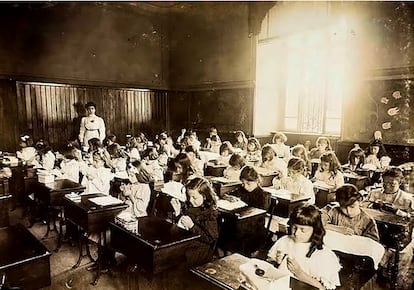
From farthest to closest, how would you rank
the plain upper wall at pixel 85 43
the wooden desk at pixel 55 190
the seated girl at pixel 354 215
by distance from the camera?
→ 1. the plain upper wall at pixel 85 43
2. the wooden desk at pixel 55 190
3. the seated girl at pixel 354 215

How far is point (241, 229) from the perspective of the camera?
2910 millimetres

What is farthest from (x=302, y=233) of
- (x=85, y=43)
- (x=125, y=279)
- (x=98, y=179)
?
(x=85, y=43)

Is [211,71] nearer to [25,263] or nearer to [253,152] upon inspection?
[253,152]

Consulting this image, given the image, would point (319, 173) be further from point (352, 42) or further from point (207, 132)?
point (207, 132)

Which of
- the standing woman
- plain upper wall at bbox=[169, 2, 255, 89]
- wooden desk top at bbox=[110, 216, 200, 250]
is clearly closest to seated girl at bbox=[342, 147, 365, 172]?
plain upper wall at bbox=[169, 2, 255, 89]

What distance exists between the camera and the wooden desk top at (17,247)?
2.03 metres

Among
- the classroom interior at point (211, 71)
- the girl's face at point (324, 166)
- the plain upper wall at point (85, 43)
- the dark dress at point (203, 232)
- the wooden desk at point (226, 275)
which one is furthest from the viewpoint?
the plain upper wall at point (85, 43)

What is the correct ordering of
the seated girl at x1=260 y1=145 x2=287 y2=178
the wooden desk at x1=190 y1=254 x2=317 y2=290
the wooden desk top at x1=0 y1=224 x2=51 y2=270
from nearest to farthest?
1. the wooden desk at x1=190 y1=254 x2=317 y2=290
2. the wooden desk top at x1=0 y1=224 x2=51 y2=270
3. the seated girl at x1=260 y1=145 x2=287 y2=178

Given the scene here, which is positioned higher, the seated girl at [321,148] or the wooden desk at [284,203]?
the seated girl at [321,148]

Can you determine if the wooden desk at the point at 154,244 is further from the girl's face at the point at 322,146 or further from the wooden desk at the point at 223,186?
the girl's face at the point at 322,146

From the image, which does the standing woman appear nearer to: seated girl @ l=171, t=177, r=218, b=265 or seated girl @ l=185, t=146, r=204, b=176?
seated girl @ l=185, t=146, r=204, b=176

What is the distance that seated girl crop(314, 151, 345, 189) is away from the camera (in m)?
4.34

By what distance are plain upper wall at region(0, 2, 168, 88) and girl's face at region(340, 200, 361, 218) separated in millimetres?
7815

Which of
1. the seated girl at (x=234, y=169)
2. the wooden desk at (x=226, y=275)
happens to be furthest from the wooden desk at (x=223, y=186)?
the wooden desk at (x=226, y=275)
